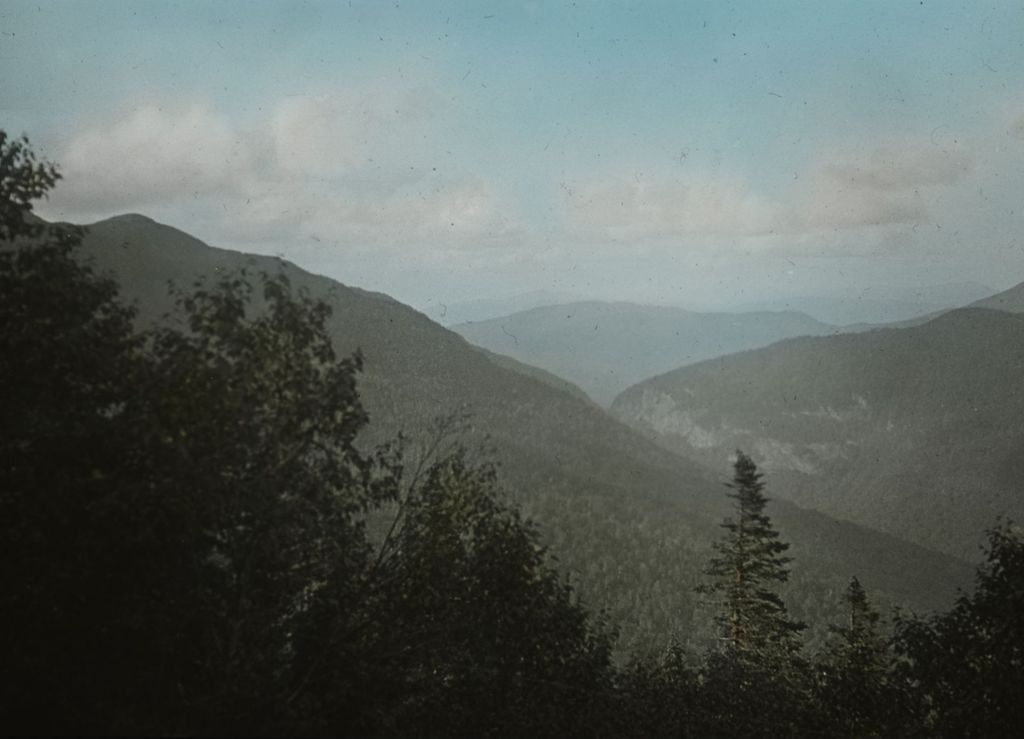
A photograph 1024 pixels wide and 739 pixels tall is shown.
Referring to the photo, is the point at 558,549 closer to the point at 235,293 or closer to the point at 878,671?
the point at 878,671

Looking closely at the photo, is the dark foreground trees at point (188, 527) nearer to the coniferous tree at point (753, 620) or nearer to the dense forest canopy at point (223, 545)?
the dense forest canopy at point (223, 545)

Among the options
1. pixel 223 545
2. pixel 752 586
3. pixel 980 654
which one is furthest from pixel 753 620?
pixel 223 545

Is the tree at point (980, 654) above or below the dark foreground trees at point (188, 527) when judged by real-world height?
below

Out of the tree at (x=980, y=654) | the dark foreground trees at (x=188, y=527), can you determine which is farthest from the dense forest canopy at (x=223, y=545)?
the tree at (x=980, y=654)

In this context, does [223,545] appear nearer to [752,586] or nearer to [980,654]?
[980,654]

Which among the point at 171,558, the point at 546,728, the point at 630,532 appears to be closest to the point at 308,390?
the point at 171,558

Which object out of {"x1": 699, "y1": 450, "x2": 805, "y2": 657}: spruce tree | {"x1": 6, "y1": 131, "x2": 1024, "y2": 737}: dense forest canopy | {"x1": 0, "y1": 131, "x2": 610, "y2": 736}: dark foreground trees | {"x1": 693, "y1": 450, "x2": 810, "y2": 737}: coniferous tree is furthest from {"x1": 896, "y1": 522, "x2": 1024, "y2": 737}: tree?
{"x1": 0, "y1": 131, "x2": 610, "y2": 736}: dark foreground trees
